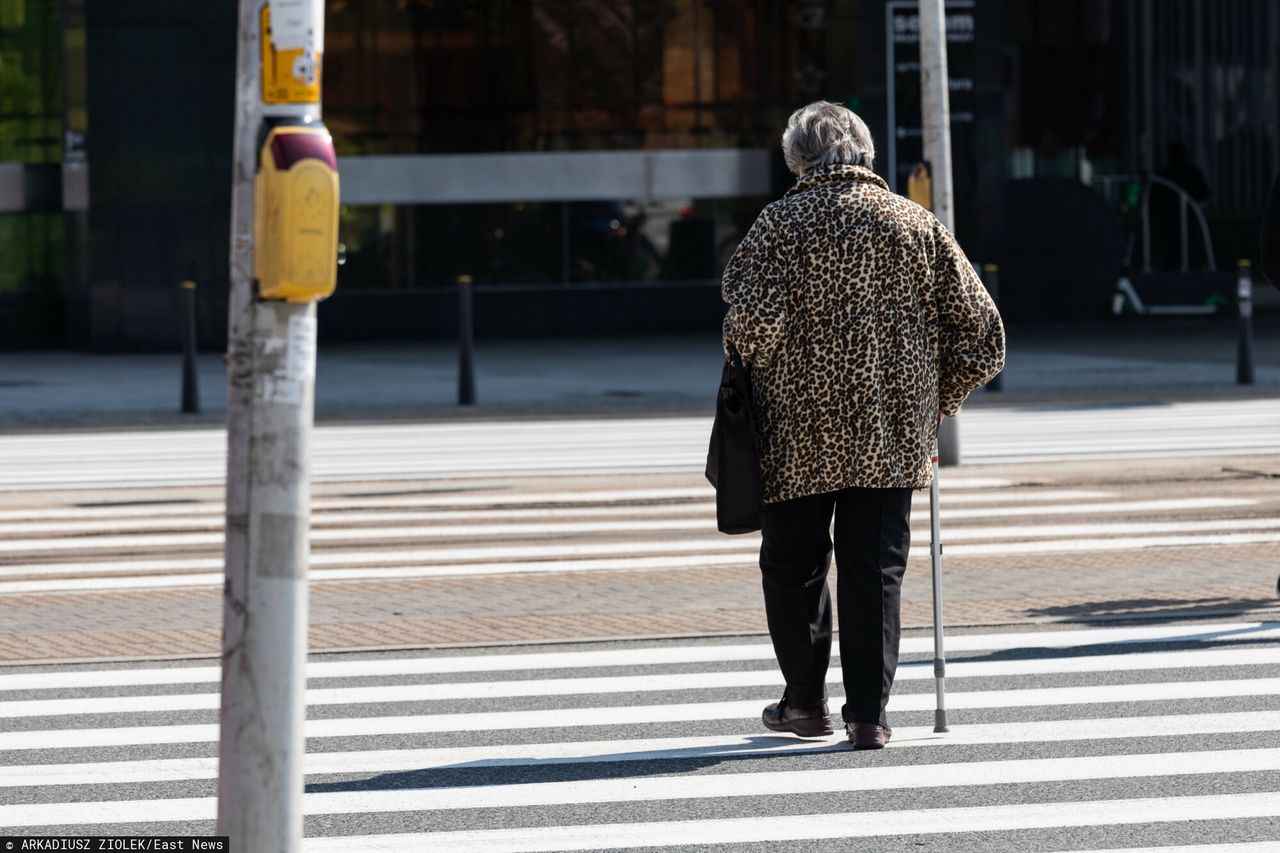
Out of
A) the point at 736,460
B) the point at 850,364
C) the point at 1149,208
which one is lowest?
the point at 736,460

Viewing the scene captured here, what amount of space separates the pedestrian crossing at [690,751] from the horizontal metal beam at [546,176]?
20147 millimetres

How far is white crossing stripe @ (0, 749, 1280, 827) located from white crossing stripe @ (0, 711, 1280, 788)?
282 millimetres

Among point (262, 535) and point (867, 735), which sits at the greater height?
point (262, 535)

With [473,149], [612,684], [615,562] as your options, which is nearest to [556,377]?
[473,149]

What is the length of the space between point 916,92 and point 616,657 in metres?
17.6

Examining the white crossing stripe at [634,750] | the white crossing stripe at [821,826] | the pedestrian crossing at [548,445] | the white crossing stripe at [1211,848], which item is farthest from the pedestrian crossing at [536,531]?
the white crossing stripe at [1211,848]

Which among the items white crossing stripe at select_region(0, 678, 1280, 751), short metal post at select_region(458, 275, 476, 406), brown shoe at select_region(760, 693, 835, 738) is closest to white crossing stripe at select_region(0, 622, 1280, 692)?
white crossing stripe at select_region(0, 678, 1280, 751)

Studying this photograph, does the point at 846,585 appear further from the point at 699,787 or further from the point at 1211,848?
the point at 1211,848

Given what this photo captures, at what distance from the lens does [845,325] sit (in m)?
6.38

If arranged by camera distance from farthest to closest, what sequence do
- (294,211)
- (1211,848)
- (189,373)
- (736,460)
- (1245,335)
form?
(1245,335) → (189,373) → (736,460) → (1211,848) → (294,211)

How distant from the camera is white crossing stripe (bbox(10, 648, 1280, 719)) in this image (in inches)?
292

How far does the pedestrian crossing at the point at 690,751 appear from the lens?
5660mm

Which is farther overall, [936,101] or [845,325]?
[936,101]

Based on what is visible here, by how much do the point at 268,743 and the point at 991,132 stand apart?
83.7 feet
